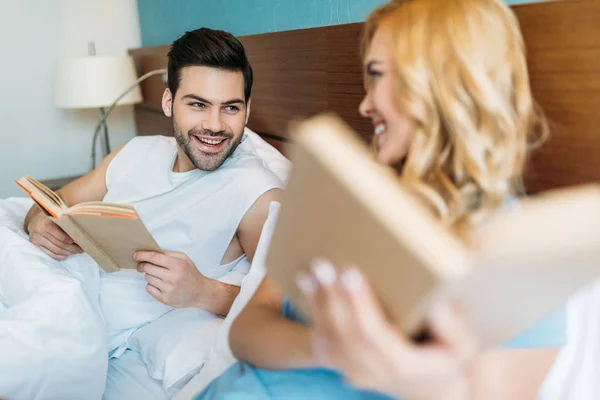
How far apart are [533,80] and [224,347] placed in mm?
770

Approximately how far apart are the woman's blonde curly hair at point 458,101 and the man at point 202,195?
73 centimetres

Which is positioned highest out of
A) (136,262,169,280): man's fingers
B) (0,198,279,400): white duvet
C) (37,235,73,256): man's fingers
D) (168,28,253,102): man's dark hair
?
(168,28,253,102): man's dark hair

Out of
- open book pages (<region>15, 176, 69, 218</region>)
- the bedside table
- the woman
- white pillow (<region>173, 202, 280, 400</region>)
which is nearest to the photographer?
the woman

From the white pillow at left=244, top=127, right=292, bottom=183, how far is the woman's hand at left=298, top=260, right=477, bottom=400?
1000mm

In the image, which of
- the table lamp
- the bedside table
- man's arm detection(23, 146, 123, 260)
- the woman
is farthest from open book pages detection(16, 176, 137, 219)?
the bedside table

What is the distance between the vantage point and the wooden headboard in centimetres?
89

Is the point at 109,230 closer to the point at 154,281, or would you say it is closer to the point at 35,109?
the point at 154,281

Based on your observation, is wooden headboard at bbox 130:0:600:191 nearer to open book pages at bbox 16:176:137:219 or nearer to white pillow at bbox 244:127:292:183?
white pillow at bbox 244:127:292:183

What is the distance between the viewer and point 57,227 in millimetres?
1481

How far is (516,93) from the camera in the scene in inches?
33.2

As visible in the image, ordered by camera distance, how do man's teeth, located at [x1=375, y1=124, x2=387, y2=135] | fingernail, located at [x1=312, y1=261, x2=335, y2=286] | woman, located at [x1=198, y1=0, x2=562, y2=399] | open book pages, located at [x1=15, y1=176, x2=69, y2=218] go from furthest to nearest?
open book pages, located at [x1=15, y1=176, x2=69, y2=218]
man's teeth, located at [x1=375, y1=124, x2=387, y2=135]
woman, located at [x1=198, y1=0, x2=562, y2=399]
fingernail, located at [x1=312, y1=261, x2=335, y2=286]

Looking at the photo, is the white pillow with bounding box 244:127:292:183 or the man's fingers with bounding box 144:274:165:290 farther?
the white pillow with bounding box 244:127:292:183

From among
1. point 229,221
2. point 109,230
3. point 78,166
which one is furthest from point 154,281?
point 78,166

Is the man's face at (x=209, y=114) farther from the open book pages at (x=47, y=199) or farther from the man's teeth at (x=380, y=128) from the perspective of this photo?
the man's teeth at (x=380, y=128)
